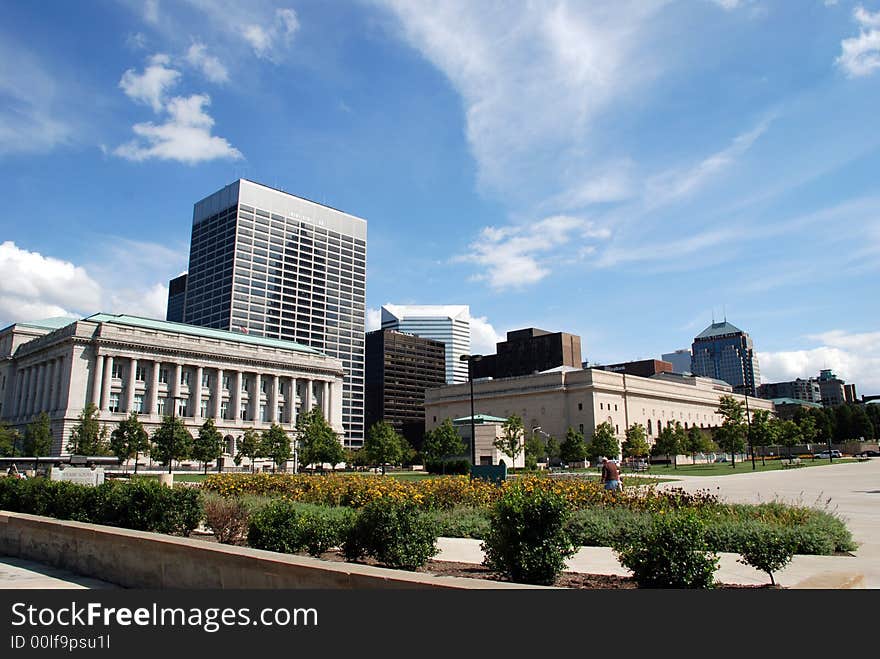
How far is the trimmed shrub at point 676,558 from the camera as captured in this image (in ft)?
23.2

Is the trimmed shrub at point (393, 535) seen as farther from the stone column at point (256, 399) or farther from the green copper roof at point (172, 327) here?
the stone column at point (256, 399)

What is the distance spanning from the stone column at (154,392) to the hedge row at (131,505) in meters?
83.4

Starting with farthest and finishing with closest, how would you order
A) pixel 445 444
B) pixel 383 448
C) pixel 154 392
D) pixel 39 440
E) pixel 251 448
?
pixel 154 392 < pixel 251 448 < pixel 383 448 < pixel 445 444 < pixel 39 440

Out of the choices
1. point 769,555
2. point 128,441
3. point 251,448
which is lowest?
point 769,555

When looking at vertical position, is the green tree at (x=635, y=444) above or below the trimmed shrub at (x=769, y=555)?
above

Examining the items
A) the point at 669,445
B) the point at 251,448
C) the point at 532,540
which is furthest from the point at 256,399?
the point at 532,540

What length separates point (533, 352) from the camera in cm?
18362

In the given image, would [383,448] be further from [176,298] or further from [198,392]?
[176,298]

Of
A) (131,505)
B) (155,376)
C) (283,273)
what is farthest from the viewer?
(283,273)

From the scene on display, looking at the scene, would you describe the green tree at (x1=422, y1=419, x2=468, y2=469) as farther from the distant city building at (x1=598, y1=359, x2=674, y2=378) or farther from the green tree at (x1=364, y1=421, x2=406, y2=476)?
the distant city building at (x1=598, y1=359, x2=674, y2=378)

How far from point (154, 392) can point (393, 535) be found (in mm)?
91925

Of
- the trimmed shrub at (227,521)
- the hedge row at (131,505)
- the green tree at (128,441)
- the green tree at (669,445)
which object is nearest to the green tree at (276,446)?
the green tree at (128,441)

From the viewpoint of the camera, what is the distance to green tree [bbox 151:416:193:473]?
2825 inches

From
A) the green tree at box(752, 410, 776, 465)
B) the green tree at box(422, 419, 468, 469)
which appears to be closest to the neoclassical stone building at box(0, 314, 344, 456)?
the green tree at box(422, 419, 468, 469)
